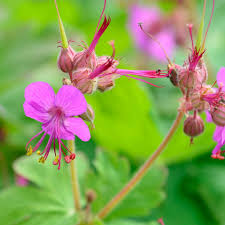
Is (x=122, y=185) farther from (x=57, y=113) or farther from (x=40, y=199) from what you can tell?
→ (x=57, y=113)

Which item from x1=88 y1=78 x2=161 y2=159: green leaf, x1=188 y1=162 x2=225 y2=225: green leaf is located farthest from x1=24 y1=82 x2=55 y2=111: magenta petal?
x1=188 y1=162 x2=225 y2=225: green leaf

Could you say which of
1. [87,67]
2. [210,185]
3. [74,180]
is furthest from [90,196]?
[210,185]

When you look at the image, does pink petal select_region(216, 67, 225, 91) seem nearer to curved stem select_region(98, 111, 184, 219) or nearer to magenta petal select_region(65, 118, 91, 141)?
curved stem select_region(98, 111, 184, 219)

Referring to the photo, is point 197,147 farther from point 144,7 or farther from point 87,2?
point 87,2

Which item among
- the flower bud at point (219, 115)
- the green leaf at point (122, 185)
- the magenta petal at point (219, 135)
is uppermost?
the flower bud at point (219, 115)

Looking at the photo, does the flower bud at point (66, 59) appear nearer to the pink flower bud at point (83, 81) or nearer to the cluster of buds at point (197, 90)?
the pink flower bud at point (83, 81)

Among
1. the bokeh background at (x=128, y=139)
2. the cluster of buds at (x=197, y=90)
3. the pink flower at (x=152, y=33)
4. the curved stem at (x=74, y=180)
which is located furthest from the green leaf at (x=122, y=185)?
the pink flower at (x=152, y=33)
